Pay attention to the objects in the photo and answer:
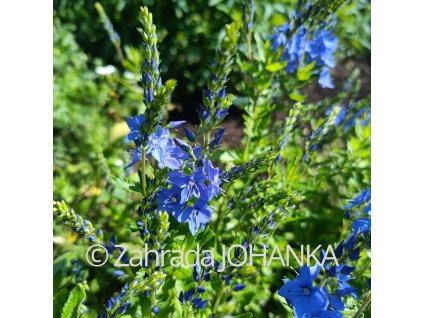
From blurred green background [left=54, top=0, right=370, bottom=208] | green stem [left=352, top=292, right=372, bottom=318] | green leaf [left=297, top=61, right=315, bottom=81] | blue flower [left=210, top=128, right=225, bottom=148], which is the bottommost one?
green stem [left=352, top=292, right=372, bottom=318]

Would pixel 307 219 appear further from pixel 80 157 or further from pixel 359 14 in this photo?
pixel 359 14

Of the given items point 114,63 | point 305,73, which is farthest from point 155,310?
point 114,63

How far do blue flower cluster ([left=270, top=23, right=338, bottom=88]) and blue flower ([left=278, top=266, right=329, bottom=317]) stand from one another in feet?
3.64

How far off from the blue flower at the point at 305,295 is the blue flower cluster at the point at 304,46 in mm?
1108

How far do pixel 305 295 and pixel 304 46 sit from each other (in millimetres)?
1260

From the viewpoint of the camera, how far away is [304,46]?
7.66ft

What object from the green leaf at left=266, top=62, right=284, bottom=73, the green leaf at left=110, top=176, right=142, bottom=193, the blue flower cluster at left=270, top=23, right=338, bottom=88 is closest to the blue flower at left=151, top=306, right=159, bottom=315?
the green leaf at left=110, top=176, right=142, bottom=193

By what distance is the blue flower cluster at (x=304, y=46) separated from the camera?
231 cm

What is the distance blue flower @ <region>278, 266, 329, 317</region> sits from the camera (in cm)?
150

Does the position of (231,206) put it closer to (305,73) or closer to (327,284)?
(327,284)

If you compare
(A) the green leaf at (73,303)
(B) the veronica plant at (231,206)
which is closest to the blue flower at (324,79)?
(B) the veronica plant at (231,206)

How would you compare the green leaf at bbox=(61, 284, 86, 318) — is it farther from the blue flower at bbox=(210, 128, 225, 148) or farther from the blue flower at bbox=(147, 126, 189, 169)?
the blue flower at bbox=(210, 128, 225, 148)

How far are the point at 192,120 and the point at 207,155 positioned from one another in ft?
3.56
